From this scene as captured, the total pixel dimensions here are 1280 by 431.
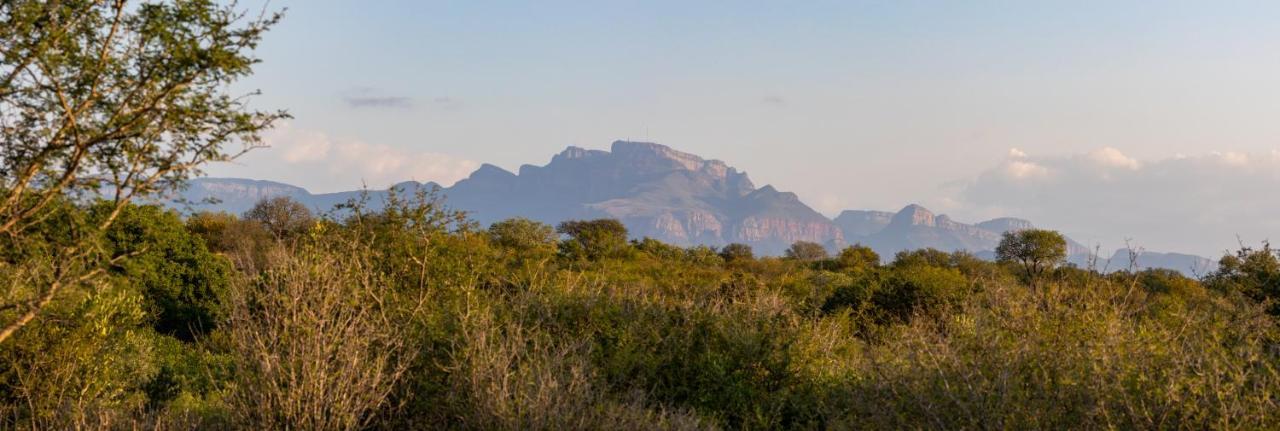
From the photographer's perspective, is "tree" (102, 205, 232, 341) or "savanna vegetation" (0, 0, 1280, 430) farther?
"tree" (102, 205, 232, 341)

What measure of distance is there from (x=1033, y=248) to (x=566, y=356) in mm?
43032

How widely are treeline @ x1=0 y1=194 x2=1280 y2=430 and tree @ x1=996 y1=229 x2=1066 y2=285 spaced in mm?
34202

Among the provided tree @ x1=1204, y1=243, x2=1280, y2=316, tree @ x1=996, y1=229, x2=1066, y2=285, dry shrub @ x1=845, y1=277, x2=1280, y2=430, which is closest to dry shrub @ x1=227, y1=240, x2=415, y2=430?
dry shrub @ x1=845, y1=277, x2=1280, y2=430

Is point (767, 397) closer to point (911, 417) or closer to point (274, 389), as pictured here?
point (911, 417)

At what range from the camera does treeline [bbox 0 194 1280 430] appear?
7.60 metres

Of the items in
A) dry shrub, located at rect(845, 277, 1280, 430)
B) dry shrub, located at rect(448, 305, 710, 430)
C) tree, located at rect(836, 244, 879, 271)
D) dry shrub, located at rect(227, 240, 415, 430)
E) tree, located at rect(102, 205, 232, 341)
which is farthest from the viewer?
tree, located at rect(836, 244, 879, 271)

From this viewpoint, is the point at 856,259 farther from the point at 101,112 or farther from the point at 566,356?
the point at 101,112

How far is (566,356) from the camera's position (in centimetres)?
1286

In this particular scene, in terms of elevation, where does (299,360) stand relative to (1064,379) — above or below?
below

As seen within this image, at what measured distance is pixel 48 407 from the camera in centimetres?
1145

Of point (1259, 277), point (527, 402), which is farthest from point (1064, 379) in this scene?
point (1259, 277)

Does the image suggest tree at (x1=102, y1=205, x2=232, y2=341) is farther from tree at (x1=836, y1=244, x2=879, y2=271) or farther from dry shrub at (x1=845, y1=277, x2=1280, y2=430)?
tree at (x1=836, y1=244, x2=879, y2=271)

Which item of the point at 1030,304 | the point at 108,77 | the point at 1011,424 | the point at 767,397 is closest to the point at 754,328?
the point at 767,397

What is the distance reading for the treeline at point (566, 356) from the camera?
7602 millimetres
